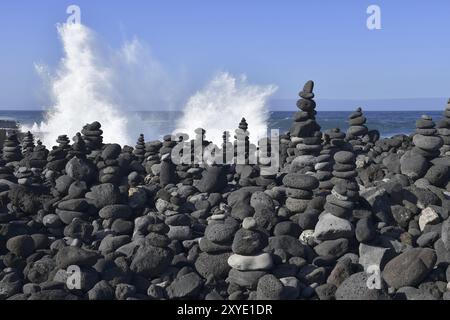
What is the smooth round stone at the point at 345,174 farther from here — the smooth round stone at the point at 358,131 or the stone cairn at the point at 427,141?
the smooth round stone at the point at 358,131

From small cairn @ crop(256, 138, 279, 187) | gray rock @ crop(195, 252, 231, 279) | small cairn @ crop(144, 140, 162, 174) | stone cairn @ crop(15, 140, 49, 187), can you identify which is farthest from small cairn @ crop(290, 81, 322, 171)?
stone cairn @ crop(15, 140, 49, 187)

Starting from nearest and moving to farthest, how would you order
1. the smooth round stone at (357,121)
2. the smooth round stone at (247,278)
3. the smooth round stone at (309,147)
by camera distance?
1. the smooth round stone at (247,278)
2. the smooth round stone at (309,147)
3. the smooth round stone at (357,121)

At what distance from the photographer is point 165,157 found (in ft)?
44.2

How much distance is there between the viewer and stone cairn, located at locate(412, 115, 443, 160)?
11.8 m

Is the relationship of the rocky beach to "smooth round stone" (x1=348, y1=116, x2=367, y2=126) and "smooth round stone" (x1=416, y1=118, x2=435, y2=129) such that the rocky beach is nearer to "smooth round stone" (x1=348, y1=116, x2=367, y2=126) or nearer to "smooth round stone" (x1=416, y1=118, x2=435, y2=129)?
"smooth round stone" (x1=416, y1=118, x2=435, y2=129)

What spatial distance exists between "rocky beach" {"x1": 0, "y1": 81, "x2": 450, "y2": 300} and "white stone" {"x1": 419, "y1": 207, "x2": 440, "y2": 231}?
0.02 meters

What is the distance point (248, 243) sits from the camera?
789cm

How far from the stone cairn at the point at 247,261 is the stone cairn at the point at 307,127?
507cm

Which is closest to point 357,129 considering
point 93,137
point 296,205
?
point 93,137

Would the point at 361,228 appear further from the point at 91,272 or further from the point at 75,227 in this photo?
the point at 75,227

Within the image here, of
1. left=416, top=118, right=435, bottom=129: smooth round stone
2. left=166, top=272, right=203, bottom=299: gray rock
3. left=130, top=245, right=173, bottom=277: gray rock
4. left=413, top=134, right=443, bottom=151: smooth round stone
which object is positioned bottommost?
left=166, top=272, right=203, bottom=299: gray rock

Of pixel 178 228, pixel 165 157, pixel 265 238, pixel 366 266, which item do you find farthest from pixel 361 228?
pixel 165 157

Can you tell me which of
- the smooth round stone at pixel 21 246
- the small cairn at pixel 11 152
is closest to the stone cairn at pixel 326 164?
the smooth round stone at pixel 21 246

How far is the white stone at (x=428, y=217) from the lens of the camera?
9141 millimetres
